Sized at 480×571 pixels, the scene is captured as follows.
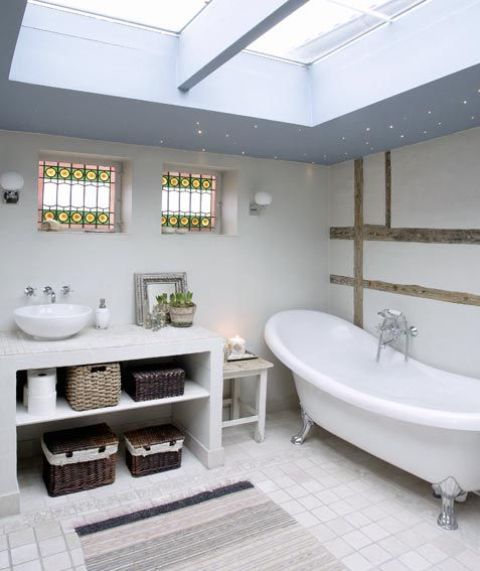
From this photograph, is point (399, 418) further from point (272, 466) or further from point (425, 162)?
point (425, 162)

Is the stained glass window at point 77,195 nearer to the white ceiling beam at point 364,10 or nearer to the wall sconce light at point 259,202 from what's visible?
the wall sconce light at point 259,202

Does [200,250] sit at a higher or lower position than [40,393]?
higher

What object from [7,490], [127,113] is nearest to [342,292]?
[127,113]

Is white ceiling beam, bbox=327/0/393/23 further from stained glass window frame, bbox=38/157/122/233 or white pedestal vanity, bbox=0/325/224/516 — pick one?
stained glass window frame, bbox=38/157/122/233

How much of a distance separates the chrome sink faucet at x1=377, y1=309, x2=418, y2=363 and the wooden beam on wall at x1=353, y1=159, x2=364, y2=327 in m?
0.41

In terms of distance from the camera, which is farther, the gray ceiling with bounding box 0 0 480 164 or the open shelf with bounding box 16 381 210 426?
the open shelf with bounding box 16 381 210 426

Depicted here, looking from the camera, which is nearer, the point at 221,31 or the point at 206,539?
the point at 221,31

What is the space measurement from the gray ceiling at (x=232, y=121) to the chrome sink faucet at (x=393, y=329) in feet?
4.21

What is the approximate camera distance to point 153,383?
3.28 m

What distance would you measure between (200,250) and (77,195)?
1.02 metres

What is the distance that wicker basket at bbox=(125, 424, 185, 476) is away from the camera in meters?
3.25

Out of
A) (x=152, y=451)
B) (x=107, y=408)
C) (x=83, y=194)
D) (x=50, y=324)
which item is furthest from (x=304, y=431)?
(x=83, y=194)

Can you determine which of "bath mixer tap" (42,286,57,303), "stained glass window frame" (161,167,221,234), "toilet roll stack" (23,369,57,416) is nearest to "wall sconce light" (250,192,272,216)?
"stained glass window frame" (161,167,221,234)

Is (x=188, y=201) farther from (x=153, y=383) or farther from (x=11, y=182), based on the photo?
(x=153, y=383)
